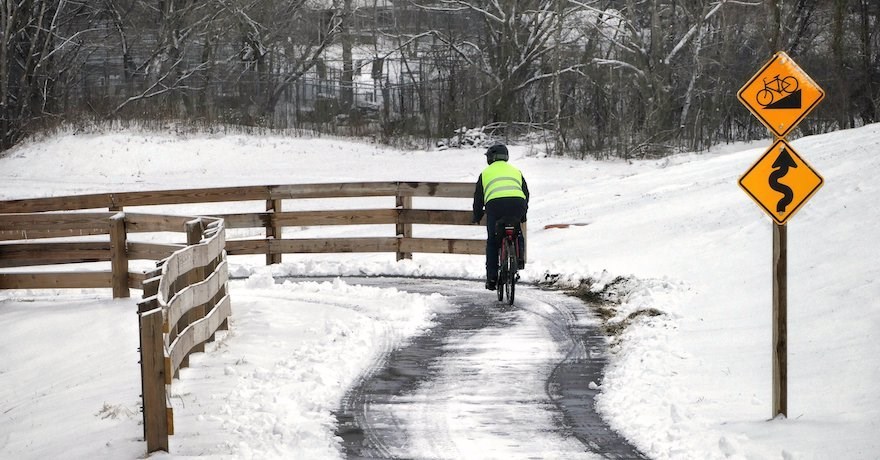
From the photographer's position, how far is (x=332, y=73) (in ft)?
186

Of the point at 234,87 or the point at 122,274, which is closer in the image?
the point at 122,274

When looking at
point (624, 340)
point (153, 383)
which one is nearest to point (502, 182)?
point (624, 340)

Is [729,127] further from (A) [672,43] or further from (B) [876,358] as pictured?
(B) [876,358]

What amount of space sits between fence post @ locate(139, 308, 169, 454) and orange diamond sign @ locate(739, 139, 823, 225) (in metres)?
4.03

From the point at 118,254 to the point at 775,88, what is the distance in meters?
8.38

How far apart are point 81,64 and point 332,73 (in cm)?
1314

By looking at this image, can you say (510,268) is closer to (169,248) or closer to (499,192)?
(499,192)

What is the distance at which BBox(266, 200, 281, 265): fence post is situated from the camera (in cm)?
1772

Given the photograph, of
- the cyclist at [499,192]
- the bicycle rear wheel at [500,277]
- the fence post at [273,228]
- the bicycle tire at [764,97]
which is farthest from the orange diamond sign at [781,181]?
the fence post at [273,228]

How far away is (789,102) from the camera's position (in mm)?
7246

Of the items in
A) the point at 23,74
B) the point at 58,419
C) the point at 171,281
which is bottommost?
the point at 58,419

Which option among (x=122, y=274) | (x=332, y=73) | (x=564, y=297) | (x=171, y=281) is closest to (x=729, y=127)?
(x=332, y=73)

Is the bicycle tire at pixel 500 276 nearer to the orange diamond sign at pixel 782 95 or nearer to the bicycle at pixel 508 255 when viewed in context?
the bicycle at pixel 508 255

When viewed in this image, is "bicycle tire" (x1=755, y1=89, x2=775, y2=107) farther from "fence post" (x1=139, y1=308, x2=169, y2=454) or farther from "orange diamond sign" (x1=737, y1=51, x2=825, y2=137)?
"fence post" (x1=139, y1=308, x2=169, y2=454)
